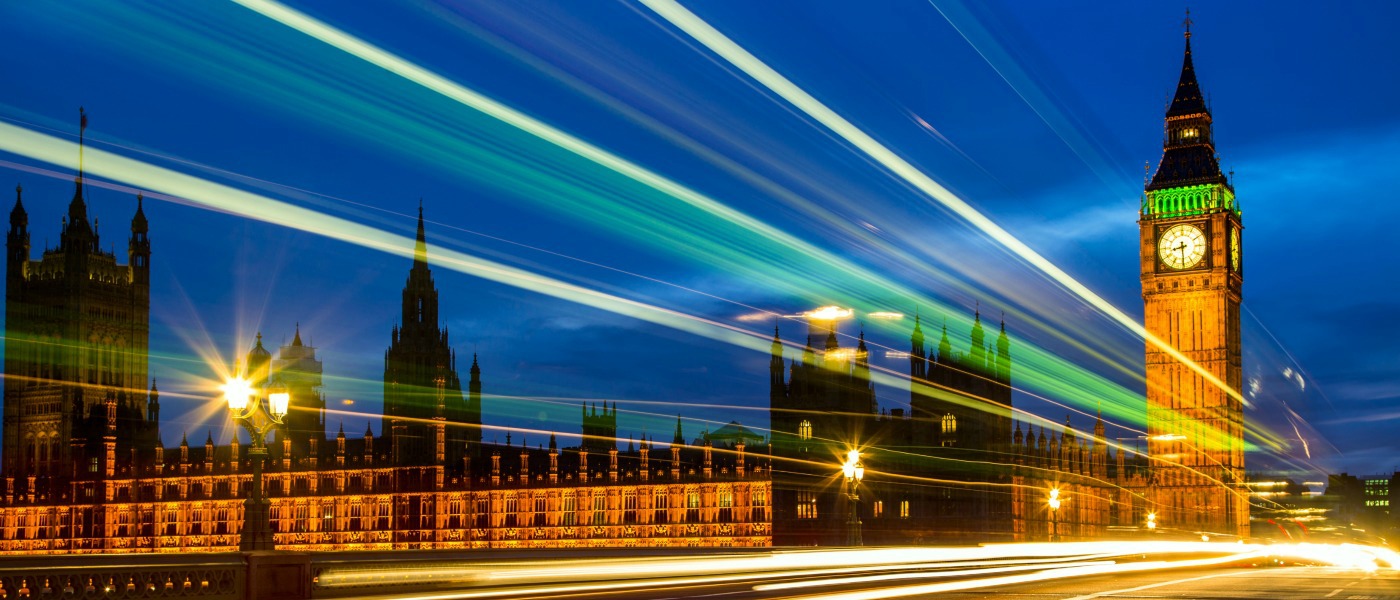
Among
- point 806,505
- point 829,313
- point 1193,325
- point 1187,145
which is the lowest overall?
point 806,505

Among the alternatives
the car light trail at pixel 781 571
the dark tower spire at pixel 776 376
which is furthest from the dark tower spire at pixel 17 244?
the car light trail at pixel 781 571

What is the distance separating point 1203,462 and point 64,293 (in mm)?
95398

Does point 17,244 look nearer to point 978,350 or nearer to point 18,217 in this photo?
point 18,217

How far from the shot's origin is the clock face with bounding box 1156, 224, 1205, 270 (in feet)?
330

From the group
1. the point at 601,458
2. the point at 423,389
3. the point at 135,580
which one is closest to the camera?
the point at 135,580

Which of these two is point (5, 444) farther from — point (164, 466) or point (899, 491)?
point (899, 491)

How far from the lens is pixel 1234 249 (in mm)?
102312

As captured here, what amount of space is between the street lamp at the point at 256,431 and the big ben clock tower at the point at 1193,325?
8750 cm

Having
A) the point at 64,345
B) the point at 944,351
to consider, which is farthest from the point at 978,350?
the point at 64,345

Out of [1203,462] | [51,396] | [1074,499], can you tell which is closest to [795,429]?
[1074,499]

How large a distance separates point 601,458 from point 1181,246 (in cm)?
4567

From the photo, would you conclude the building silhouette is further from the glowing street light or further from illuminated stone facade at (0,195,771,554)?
the glowing street light

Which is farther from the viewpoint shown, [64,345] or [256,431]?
[64,345]

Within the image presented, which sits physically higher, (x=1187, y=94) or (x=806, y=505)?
(x=1187, y=94)
